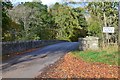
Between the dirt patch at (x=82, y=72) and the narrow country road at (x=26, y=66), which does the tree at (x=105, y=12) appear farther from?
the dirt patch at (x=82, y=72)

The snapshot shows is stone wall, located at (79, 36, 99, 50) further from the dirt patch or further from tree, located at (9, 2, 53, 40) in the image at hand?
tree, located at (9, 2, 53, 40)

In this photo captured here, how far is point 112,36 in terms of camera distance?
98.7 feet

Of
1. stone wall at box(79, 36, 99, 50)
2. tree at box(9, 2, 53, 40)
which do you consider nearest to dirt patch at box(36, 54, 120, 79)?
stone wall at box(79, 36, 99, 50)

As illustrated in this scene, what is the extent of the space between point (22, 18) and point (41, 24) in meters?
6.74

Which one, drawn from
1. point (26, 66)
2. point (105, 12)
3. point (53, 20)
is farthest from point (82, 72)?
point (53, 20)

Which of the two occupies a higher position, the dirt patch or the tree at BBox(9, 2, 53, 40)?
the tree at BBox(9, 2, 53, 40)

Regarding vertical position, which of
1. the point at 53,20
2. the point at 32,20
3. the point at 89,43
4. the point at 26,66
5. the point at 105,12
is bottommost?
the point at 26,66

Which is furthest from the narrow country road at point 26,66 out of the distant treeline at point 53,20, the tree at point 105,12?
the tree at point 105,12

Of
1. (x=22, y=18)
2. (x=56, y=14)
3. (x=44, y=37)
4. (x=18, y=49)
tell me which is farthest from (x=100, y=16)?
(x=56, y=14)

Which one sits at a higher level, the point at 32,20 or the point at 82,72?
the point at 32,20

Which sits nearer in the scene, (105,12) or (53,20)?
(105,12)

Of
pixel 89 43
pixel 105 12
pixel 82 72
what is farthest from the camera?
pixel 105 12

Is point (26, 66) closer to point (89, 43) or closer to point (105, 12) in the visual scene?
point (89, 43)

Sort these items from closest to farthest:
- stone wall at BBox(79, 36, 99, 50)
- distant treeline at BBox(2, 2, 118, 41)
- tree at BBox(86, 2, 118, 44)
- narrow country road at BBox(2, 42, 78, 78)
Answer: narrow country road at BBox(2, 42, 78, 78) < stone wall at BBox(79, 36, 99, 50) < tree at BBox(86, 2, 118, 44) < distant treeline at BBox(2, 2, 118, 41)
